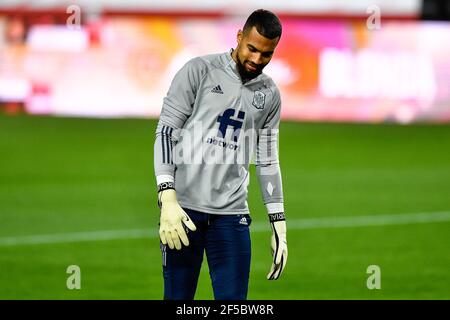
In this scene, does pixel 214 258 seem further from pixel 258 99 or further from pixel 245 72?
pixel 245 72

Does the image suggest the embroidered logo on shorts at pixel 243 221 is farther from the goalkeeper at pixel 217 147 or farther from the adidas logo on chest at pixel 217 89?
the adidas logo on chest at pixel 217 89

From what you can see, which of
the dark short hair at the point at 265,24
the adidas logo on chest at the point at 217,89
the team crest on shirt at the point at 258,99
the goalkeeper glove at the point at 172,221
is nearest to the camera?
the goalkeeper glove at the point at 172,221

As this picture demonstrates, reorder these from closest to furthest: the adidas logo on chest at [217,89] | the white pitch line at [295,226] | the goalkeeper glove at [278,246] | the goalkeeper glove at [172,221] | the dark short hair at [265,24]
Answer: the goalkeeper glove at [172,221] < the dark short hair at [265,24] < the adidas logo on chest at [217,89] < the goalkeeper glove at [278,246] < the white pitch line at [295,226]

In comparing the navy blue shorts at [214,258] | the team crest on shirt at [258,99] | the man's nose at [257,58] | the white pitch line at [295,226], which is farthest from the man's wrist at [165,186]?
the white pitch line at [295,226]

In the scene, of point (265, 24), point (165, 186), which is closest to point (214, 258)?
point (165, 186)

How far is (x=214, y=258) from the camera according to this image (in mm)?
6473

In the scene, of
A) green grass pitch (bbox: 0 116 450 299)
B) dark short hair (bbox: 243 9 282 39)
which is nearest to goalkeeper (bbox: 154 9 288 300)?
dark short hair (bbox: 243 9 282 39)

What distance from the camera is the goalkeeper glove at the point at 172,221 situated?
6.09 metres

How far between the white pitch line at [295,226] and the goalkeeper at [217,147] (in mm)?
6495

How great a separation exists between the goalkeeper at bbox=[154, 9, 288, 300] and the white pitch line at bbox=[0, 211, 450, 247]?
6.49m

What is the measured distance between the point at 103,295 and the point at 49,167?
394 inches

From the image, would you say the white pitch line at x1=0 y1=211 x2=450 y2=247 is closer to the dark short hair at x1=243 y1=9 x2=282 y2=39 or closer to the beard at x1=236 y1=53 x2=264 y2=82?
the beard at x1=236 y1=53 x2=264 y2=82

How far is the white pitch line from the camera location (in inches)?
511

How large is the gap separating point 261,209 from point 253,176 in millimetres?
3921
